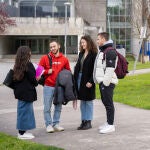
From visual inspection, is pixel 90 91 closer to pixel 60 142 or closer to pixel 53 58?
pixel 53 58

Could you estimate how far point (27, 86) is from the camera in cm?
919

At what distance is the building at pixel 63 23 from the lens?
60.4 meters

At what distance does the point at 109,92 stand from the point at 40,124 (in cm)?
208

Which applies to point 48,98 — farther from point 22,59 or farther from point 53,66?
point 22,59

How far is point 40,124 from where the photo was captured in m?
10.8

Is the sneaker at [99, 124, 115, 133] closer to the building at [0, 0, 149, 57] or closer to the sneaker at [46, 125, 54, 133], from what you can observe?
the sneaker at [46, 125, 54, 133]

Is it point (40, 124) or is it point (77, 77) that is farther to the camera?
point (40, 124)

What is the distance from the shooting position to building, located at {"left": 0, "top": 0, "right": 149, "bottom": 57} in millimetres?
60406

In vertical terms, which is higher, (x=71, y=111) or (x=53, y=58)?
(x=53, y=58)

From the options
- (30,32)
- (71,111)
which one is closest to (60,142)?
(71,111)

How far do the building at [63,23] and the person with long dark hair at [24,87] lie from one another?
39683 millimetres

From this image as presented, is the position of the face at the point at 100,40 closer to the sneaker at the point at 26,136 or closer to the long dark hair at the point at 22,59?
the long dark hair at the point at 22,59

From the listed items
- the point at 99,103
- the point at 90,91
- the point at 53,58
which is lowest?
the point at 99,103

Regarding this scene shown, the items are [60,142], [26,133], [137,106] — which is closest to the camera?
[60,142]
